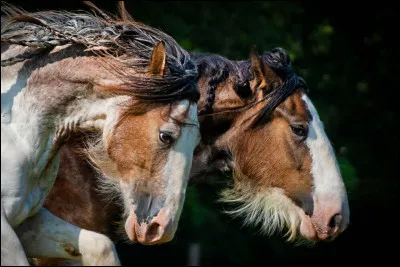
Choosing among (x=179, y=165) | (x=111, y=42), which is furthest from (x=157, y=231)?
(x=111, y=42)

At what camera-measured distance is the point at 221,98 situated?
6254 millimetres

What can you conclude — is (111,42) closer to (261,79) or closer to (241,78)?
(241,78)

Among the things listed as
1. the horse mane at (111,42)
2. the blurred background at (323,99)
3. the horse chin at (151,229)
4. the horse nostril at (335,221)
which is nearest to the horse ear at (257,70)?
the horse nostril at (335,221)

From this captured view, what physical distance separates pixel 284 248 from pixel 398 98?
248 cm

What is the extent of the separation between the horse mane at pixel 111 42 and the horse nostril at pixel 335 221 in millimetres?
1469

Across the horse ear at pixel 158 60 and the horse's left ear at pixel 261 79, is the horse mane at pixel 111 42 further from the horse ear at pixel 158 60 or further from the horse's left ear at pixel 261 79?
the horse's left ear at pixel 261 79

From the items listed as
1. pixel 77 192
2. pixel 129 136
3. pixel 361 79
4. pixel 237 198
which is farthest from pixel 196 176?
pixel 361 79

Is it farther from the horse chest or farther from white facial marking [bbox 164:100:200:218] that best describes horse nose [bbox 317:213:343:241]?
the horse chest

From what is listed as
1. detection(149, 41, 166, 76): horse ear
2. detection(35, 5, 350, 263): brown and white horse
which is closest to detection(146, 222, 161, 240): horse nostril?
detection(149, 41, 166, 76): horse ear

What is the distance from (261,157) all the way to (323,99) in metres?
4.04

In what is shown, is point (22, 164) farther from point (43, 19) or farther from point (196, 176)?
point (196, 176)

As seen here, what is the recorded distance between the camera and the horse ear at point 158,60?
193 inches

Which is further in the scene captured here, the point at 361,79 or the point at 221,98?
the point at 361,79

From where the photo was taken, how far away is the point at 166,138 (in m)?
4.84
